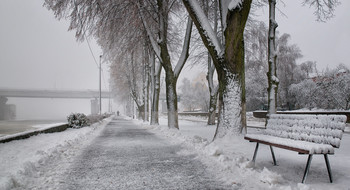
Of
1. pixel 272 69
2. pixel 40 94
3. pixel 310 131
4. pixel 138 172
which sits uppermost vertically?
pixel 40 94

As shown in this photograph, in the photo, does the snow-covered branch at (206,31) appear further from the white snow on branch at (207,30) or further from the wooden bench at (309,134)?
the wooden bench at (309,134)

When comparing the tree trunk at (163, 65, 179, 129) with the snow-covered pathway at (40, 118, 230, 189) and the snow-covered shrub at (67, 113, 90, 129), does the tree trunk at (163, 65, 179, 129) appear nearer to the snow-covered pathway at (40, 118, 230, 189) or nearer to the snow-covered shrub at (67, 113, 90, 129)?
the snow-covered shrub at (67, 113, 90, 129)

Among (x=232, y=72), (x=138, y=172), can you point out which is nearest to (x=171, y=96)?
(x=232, y=72)

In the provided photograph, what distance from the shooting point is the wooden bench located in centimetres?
326

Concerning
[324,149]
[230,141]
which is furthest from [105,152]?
[324,149]

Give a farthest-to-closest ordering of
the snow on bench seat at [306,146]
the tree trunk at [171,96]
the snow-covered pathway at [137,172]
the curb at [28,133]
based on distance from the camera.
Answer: the tree trunk at [171,96], the curb at [28,133], the snow-covered pathway at [137,172], the snow on bench seat at [306,146]

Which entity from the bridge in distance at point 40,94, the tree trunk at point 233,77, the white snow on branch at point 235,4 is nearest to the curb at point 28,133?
the tree trunk at point 233,77

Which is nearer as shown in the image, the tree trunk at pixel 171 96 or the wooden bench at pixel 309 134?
the wooden bench at pixel 309 134

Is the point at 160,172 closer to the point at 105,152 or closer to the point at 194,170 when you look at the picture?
the point at 194,170

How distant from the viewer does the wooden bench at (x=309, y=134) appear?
10.7ft

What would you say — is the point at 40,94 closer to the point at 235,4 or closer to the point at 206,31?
the point at 206,31

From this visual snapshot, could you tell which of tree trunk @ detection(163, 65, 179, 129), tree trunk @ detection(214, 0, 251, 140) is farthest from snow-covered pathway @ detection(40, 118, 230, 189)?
tree trunk @ detection(163, 65, 179, 129)

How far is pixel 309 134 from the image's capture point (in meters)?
3.86

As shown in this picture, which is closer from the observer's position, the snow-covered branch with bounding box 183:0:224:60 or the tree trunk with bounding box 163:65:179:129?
the snow-covered branch with bounding box 183:0:224:60
